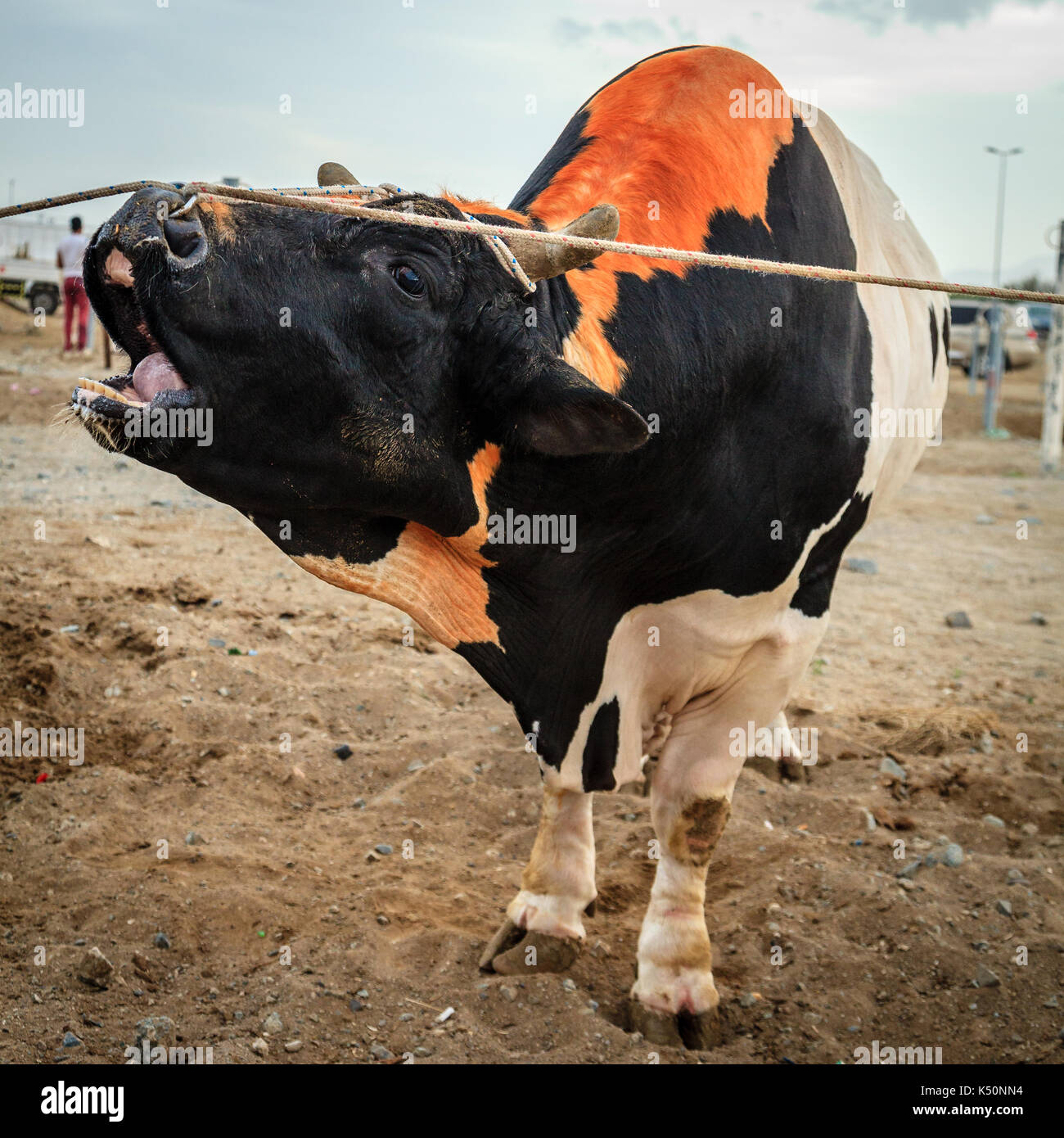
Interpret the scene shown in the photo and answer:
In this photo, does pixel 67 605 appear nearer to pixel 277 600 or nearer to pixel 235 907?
pixel 277 600

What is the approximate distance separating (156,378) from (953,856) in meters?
3.14

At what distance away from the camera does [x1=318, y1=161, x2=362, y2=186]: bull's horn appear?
262 cm

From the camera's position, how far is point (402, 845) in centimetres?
386

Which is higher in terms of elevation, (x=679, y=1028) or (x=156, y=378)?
(x=156, y=378)

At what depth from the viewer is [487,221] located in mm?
2244

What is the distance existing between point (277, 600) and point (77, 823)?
7.32ft

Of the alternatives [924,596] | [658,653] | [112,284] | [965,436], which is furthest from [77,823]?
[965,436]

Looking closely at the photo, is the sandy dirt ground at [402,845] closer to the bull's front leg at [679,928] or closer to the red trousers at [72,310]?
the bull's front leg at [679,928]

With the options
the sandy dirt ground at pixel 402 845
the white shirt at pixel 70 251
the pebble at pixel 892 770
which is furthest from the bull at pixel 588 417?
the white shirt at pixel 70 251

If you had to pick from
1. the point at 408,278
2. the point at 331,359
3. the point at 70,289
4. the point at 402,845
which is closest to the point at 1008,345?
the point at 70,289

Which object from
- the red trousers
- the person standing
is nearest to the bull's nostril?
the red trousers

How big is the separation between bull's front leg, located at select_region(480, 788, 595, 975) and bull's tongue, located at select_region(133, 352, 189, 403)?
6.13 ft

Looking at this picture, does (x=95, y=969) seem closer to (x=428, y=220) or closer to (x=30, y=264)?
(x=428, y=220)

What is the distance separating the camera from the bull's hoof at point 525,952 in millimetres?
3238
